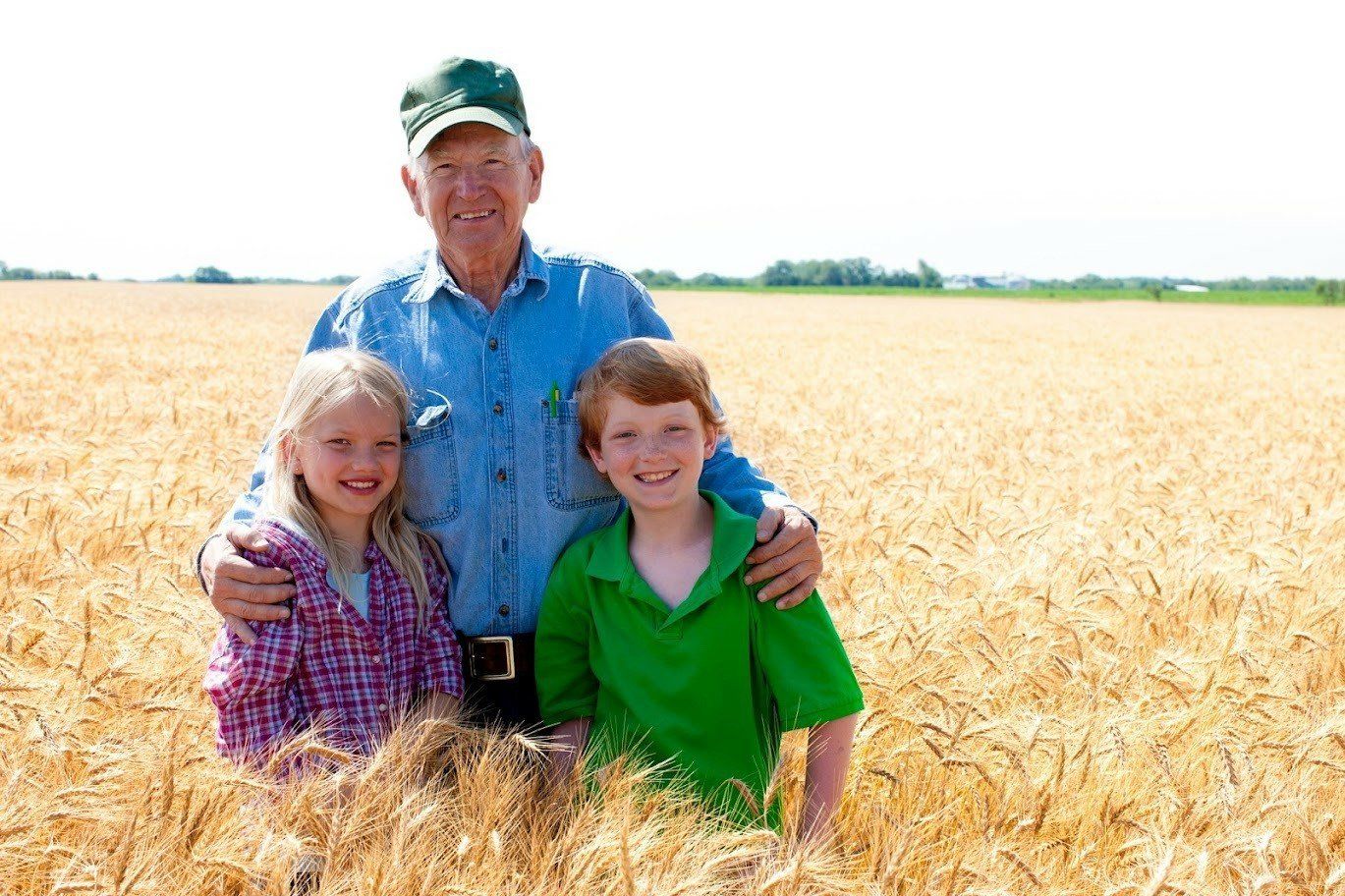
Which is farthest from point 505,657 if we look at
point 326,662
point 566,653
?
point 326,662

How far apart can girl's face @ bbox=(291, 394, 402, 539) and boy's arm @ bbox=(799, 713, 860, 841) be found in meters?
1.12

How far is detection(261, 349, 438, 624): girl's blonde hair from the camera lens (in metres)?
2.39

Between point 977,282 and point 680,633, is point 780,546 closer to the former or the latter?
point 680,633

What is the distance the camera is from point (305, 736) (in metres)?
2.02

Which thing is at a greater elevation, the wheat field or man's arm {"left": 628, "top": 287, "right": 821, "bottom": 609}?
man's arm {"left": 628, "top": 287, "right": 821, "bottom": 609}

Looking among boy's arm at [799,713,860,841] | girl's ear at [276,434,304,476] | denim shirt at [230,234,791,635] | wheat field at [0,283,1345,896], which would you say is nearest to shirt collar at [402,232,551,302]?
denim shirt at [230,234,791,635]

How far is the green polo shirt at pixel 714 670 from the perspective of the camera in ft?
7.42

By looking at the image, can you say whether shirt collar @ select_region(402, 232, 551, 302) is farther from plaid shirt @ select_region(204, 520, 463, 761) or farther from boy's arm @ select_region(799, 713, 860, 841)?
boy's arm @ select_region(799, 713, 860, 841)

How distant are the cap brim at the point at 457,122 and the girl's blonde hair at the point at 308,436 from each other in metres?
0.50

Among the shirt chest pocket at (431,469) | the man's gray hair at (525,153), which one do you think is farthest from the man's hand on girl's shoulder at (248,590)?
the man's gray hair at (525,153)

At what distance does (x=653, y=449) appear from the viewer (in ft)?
7.66

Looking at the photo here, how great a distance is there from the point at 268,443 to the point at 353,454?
0.91 feet

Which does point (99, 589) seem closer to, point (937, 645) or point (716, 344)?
point (937, 645)

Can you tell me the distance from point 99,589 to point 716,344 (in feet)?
54.1
